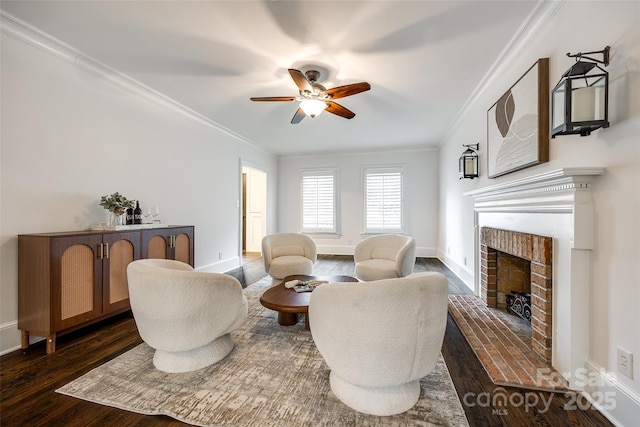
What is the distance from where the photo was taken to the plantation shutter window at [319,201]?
6.99m

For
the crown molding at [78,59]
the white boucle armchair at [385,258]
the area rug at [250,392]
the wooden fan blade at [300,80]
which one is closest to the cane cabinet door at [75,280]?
the area rug at [250,392]


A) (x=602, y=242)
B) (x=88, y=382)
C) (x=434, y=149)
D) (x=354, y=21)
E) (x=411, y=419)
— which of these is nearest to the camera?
(x=411, y=419)

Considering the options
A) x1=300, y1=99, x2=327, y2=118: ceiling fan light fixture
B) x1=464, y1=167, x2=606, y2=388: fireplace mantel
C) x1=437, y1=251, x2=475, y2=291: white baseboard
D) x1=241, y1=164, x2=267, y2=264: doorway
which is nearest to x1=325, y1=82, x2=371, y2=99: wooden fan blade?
x1=300, y1=99, x2=327, y2=118: ceiling fan light fixture

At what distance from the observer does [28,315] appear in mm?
2174

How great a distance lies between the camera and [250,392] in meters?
1.67

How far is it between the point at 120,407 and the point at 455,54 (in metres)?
3.76

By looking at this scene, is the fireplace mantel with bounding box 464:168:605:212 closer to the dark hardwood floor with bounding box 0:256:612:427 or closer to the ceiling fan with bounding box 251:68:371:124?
the dark hardwood floor with bounding box 0:256:612:427

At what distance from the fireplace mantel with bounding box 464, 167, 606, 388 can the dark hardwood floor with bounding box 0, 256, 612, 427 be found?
1.09 feet

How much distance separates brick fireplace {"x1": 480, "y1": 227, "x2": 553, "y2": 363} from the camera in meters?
1.95

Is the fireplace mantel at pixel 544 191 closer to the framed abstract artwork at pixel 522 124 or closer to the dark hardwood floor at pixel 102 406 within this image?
the framed abstract artwork at pixel 522 124

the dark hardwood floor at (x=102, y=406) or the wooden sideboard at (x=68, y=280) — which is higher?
the wooden sideboard at (x=68, y=280)

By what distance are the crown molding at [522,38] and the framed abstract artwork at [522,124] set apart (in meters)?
0.29

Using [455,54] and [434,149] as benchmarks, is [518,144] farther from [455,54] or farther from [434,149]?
[434,149]

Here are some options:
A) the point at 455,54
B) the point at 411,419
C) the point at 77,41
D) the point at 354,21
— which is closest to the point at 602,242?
the point at 411,419
